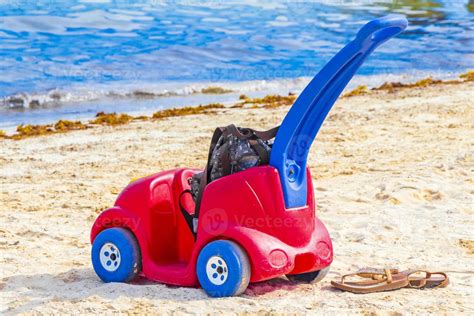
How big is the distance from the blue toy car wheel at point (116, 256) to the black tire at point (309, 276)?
826mm

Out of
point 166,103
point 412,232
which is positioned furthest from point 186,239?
point 166,103

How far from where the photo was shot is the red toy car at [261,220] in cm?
401

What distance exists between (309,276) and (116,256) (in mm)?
1030

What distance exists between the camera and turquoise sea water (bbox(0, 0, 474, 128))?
48.2 feet

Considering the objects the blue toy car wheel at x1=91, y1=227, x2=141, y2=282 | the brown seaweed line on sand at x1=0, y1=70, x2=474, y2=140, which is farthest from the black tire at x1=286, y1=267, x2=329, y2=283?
the brown seaweed line on sand at x1=0, y1=70, x2=474, y2=140

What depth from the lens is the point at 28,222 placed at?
19.4 ft

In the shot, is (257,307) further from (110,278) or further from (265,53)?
(265,53)

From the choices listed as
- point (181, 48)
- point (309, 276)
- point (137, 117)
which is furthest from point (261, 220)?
point (181, 48)

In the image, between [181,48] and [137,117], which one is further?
[181,48]

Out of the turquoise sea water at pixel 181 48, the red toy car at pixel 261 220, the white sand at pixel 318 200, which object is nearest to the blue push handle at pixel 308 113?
the red toy car at pixel 261 220

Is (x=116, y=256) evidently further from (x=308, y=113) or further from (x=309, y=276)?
(x=308, y=113)

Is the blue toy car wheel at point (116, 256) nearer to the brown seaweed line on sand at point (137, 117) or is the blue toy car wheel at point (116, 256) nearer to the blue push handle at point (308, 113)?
the blue push handle at point (308, 113)

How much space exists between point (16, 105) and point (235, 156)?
10.1m

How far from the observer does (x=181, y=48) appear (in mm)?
20688
